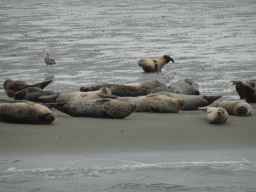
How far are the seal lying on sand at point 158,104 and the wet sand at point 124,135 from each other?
0.57 meters

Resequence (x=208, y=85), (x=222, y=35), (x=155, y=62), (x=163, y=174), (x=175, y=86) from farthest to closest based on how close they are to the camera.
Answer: (x=222, y=35), (x=155, y=62), (x=208, y=85), (x=175, y=86), (x=163, y=174)

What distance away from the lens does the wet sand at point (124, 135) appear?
585 centimetres

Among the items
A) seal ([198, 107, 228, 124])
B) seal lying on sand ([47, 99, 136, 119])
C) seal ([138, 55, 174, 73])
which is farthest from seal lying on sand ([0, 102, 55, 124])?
seal ([138, 55, 174, 73])

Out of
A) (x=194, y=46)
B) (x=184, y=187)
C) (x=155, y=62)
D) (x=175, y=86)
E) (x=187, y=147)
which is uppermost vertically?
(x=194, y=46)

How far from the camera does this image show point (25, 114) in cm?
688

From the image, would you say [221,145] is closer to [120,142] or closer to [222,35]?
[120,142]

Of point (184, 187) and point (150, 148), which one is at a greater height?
point (150, 148)

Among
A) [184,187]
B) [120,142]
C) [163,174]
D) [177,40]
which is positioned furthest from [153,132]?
[177,40]

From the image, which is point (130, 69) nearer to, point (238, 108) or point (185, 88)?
point (185, 88)

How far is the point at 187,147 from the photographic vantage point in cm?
592

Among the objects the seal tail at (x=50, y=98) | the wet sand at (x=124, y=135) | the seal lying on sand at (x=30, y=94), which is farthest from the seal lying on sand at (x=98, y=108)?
the seal lying on sand at (x=30, y=94)

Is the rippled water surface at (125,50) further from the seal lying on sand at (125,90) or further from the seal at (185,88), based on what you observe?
the seal lying on sand at (125,90)

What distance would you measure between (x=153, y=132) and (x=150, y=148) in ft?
2.44

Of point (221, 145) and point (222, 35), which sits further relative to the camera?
point (222, 35)
